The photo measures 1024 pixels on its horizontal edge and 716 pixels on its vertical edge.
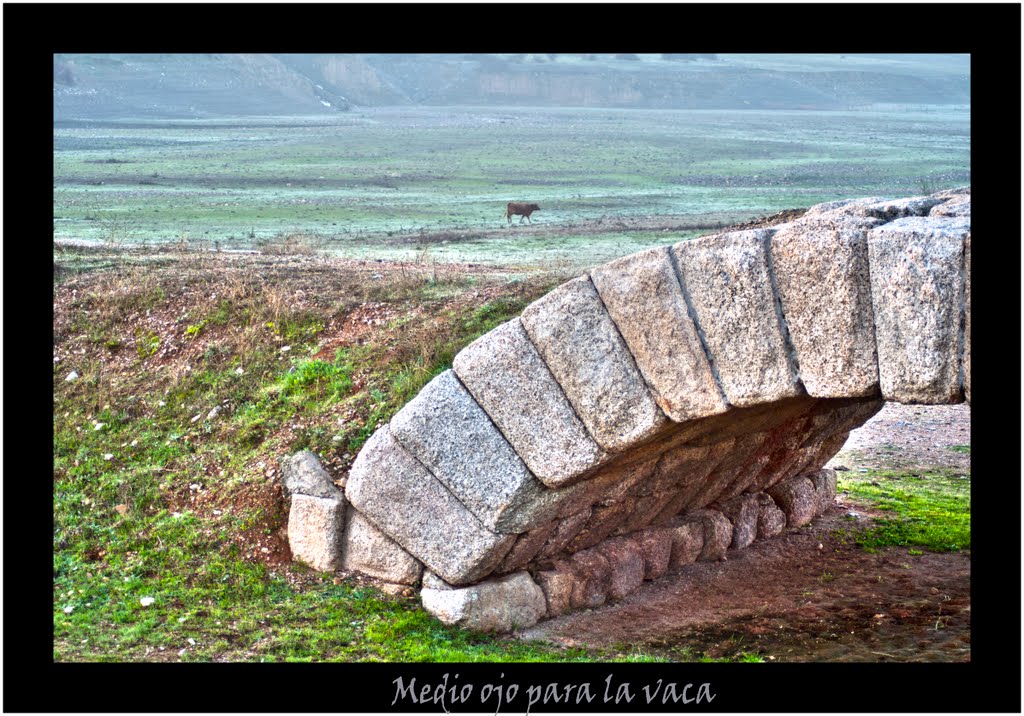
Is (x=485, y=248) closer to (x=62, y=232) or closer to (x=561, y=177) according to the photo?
(x=62, y=232)

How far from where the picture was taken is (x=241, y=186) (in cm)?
2255

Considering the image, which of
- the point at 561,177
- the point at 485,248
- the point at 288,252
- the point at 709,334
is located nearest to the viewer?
the point at 709,334

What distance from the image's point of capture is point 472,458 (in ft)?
17.2

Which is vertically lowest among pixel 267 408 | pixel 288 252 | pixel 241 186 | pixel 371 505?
pixel 371 505

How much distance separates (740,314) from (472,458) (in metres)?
1.47

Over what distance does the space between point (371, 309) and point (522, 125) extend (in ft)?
95.6

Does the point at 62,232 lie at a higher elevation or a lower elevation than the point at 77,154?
lower

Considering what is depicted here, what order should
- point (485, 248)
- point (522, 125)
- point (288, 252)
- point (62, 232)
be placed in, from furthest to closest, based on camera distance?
point (522, 125) → point (485, 248) → point (62, 232) → point (288, 252)

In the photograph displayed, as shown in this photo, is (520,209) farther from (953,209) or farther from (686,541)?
(953,209)

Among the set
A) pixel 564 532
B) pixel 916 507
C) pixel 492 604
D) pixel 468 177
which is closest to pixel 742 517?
pixel 564 532

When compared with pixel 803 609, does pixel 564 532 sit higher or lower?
higher

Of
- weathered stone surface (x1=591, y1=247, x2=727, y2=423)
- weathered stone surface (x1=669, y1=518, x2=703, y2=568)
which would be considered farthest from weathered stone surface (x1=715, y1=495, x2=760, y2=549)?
weathered stone surface (x1=591, y1=247, x2=727, y2=423)

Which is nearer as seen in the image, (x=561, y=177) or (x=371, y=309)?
(x=371, y=309)

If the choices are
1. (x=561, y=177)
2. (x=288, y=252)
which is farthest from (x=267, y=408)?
(x=561, y=177)
